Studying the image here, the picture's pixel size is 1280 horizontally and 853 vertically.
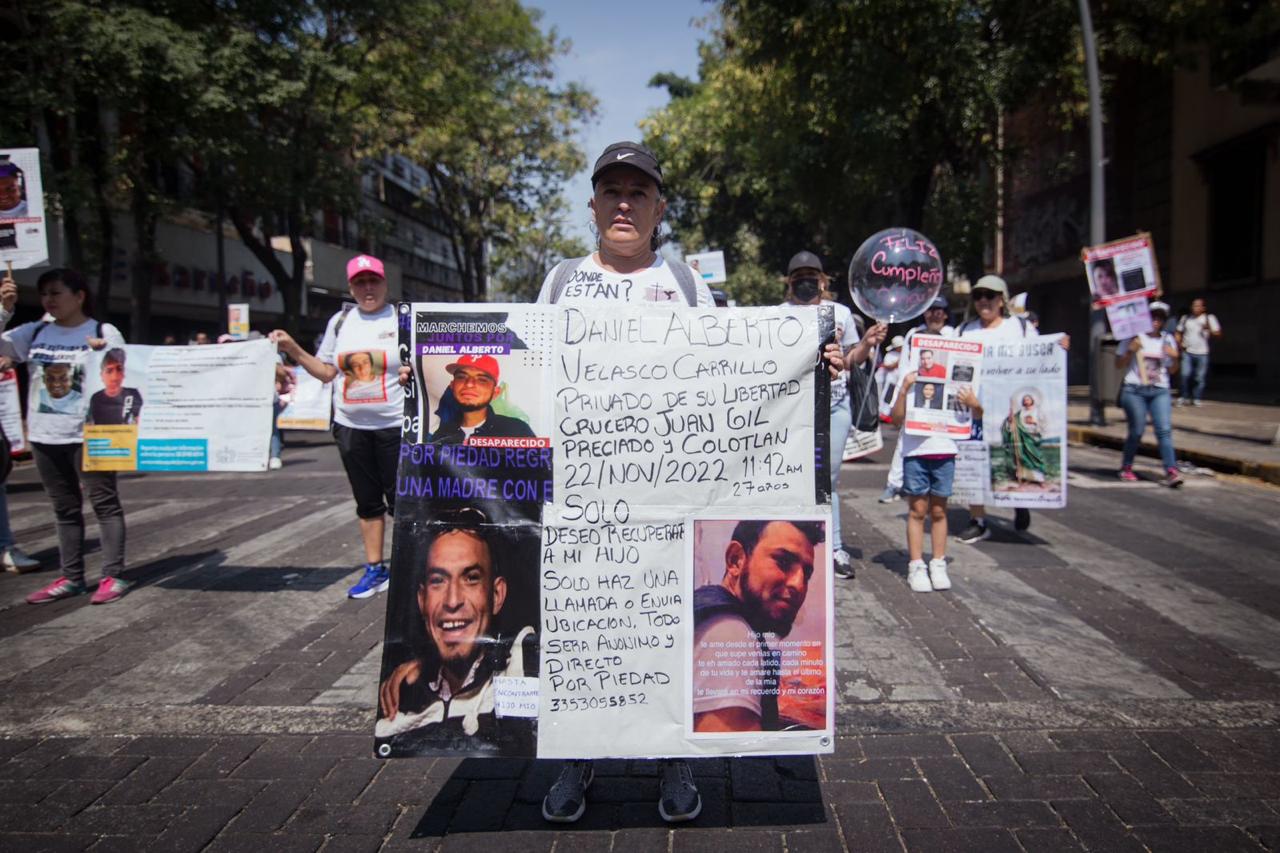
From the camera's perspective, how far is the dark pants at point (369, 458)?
4.93 m

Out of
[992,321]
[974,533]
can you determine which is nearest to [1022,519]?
[974,533]

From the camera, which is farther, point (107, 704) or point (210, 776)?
point (107, 704)

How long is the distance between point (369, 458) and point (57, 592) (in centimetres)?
218

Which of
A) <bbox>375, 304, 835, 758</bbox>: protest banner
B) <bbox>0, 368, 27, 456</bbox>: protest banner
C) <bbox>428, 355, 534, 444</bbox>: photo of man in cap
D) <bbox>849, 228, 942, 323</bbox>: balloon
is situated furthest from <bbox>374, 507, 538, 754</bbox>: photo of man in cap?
<bbox>0, 368, 27, 456</bbox>: protest banner

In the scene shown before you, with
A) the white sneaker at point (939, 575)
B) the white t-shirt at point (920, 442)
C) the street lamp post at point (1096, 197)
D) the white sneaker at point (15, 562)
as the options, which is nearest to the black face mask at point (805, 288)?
the white t-shirt at point (920, 442)

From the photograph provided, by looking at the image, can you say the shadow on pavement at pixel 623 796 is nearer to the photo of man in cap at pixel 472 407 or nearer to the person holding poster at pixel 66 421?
the photo of man in cap at pixel 472 407

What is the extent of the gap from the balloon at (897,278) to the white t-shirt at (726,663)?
6.86ft

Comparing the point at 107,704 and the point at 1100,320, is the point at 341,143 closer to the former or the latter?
the point at 1100,320

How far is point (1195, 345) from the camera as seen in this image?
15.6m

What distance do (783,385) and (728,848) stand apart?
1.40 m

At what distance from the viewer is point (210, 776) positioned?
297 cm

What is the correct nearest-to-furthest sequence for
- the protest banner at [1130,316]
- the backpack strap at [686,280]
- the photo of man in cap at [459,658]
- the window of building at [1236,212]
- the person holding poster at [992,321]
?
the photo of man in cap at [459,658], the backpack strap at [686,280], the person holding poster at [992,321], the protest banner at [1130,316], the window of building at [1236,212]

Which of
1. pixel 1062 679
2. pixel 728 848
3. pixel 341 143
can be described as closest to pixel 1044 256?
pixel 341 143

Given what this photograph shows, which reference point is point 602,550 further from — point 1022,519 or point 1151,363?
point 1151,363
